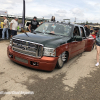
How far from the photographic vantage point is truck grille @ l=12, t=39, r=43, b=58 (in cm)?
382

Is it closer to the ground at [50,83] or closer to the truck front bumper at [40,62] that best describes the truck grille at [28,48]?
the truck front bumper at [40,62]

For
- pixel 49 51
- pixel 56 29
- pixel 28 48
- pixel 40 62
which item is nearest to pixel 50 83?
pixel 40 62

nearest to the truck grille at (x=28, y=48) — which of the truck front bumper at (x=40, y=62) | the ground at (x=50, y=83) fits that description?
the truck front bumper at (x=40, y=62)

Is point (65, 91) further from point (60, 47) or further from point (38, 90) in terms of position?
point (60, 47)

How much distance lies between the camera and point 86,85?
3.50m

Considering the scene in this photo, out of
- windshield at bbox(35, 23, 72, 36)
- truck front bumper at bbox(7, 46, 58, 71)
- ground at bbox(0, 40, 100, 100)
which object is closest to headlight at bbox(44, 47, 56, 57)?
truck front bumper at bbox(7, 46, 58, 71)

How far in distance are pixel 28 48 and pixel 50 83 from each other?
51.1 inches

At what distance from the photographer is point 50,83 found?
3.42m

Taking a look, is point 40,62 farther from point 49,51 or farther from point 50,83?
point 50,83

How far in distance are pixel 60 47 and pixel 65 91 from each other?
147 centimetres

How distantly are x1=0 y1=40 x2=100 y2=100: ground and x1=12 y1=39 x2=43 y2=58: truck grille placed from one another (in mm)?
588

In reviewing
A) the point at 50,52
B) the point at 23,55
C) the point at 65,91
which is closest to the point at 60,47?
the point at 50,52

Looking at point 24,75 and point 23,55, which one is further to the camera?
point 23,55

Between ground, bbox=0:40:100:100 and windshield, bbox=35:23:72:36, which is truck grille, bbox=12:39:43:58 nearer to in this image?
ground, bbox=0:40:100:100
